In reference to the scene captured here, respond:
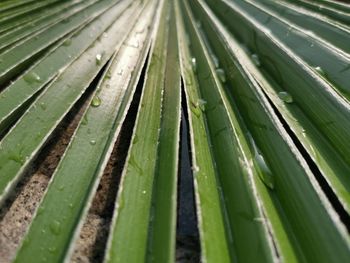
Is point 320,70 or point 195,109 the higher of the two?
point 320,70

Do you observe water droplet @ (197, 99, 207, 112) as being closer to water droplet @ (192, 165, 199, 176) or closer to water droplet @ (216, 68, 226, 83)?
water droplet @ (216, 68, 226, 83)

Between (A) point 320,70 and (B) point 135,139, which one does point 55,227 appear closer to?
(B) point 135,139

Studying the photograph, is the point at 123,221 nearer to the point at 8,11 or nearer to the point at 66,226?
the point at 66,226

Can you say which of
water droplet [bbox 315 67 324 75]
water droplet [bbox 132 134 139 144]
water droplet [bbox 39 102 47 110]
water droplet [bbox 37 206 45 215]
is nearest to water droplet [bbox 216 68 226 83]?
water droplet [bbox 315 67 324 75]

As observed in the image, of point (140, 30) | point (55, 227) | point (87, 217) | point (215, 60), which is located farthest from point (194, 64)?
point (55, 227)

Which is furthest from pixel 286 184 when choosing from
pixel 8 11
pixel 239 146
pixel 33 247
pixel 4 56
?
pixel 8 11

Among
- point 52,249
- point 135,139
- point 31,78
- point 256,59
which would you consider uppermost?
point 256,59
